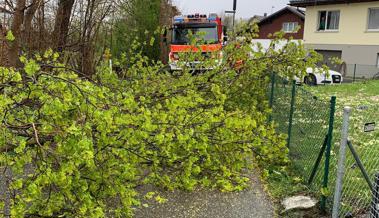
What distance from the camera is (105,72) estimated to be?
651 centimetres

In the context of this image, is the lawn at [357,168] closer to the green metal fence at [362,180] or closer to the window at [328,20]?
the green metal fence at [362,180]

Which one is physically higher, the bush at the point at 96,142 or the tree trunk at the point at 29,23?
the tree trunk at the point at 29,23

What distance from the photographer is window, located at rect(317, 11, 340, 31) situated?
2802 centimetres

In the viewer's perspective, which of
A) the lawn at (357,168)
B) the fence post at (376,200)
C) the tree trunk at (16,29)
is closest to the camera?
the fence post at (376,200)

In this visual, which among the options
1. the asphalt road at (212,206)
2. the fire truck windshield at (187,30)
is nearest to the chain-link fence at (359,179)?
the asphalt road at (212,206)

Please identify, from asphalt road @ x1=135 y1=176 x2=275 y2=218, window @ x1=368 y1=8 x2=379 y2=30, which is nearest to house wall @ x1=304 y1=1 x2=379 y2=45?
window @ x1=368 y1=8 x2=379 y2=30

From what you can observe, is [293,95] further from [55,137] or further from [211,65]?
[55,137]

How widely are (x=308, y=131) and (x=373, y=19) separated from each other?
76.6 feet

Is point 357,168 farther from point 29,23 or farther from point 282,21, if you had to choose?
point 282,21

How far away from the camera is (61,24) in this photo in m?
9.54

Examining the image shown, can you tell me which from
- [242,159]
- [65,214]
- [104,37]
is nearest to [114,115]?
[65,214]

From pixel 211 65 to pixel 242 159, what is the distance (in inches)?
98.0

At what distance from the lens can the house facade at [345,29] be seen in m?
25.5

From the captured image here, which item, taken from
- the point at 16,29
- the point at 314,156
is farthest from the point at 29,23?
the point at 314,156
